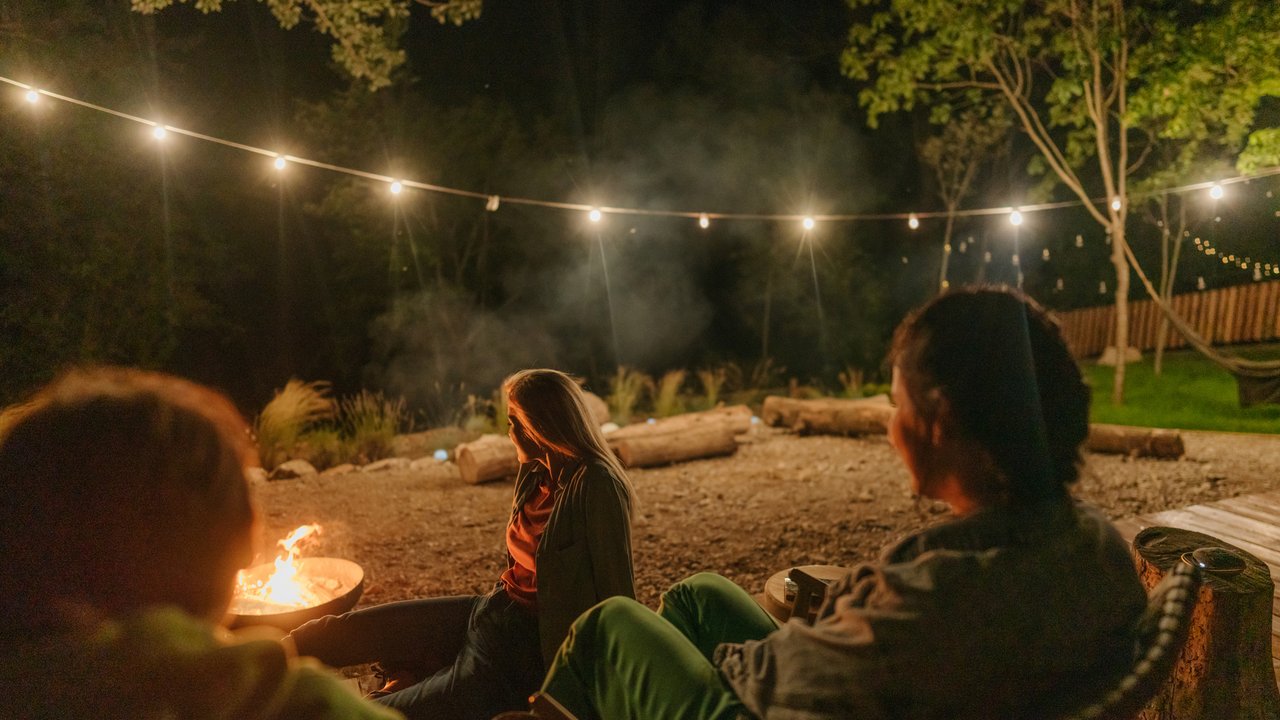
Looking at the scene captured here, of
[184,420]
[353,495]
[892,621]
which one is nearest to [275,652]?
[184,420]

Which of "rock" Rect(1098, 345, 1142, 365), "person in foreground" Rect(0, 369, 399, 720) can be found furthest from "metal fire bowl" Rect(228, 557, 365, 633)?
"rock" Rect(1098, 345, 1142, 365)

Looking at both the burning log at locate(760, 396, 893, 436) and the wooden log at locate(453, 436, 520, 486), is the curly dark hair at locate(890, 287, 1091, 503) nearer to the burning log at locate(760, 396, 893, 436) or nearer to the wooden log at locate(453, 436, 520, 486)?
the wooden log at locate(453, 436, 520, 486)

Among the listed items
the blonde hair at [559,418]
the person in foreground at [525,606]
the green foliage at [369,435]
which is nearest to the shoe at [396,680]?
the person in foreground at [525,606]

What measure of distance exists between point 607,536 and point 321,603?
1.13 m

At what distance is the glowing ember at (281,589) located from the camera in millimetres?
2689

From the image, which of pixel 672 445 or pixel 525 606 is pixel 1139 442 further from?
pixel 525 606

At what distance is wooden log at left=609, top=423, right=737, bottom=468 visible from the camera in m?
7.40

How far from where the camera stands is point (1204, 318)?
1287cm

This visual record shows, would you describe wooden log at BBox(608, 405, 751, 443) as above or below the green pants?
below

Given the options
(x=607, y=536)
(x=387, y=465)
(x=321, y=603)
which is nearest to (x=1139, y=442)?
(x=607, y=536)

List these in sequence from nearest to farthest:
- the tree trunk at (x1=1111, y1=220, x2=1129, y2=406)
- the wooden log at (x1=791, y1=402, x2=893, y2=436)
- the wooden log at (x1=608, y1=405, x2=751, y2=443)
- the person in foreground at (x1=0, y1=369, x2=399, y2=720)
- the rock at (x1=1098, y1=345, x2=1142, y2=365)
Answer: the person in foreground at (x1=0, y1=369, x2=399, y2=720), the wooden log at (x1=608, y1=405, x2=751, y2=443), the wooden log at (x1=791, y1=402, x2=893, y2=436), the tree trunk at (x1=1111, y1=220, x2=1129, y2=406), the rock at (x1=1098, y1=345, x2=1142, y2=365)

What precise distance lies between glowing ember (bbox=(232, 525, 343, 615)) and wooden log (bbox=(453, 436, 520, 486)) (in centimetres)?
366

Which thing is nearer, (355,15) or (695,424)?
Answer: (355,15)

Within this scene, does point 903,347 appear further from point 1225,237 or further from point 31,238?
point 1225,237
